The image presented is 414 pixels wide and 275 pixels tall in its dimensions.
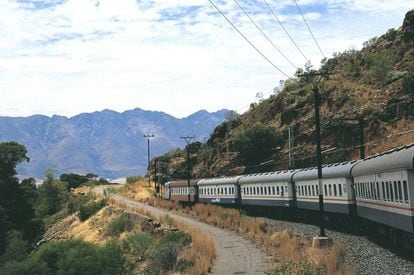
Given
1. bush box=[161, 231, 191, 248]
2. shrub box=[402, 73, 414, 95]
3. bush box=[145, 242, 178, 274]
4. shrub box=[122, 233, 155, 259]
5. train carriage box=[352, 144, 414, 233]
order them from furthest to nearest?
shrub box=[402, 73, 414, 95] < shrub box=[122, 233, 155, 259] < bush box=[161, 231, 191, 248] < bush box=[145, 242, 178, 274] < train carriage box=[352, 144, 414, 233]

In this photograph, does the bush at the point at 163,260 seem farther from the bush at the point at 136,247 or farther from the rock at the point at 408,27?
the rock at the point at 408,27

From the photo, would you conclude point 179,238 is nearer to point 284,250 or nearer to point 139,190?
point 284,250

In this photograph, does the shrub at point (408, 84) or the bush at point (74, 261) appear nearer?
the bush at point (74, 261)

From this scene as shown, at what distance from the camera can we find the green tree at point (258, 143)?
78.4m

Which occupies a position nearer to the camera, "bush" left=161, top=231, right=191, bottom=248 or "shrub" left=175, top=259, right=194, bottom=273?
"shrub" left=175, top=259, right=194, bottom=273

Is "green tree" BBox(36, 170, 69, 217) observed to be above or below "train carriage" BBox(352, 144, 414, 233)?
above

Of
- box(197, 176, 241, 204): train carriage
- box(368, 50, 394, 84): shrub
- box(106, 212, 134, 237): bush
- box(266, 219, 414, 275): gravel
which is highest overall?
box(368, 50, 394, 84): shrub

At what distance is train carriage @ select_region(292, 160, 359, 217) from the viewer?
2812 centimetres

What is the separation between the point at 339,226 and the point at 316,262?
1387 cm

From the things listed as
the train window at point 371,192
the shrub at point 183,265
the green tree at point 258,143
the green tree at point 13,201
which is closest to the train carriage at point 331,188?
the train window at point 371,192

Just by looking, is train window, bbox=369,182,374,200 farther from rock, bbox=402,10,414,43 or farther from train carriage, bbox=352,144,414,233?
rock, bbox=402,10,414,43

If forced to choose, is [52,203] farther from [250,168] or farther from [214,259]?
[214,259]

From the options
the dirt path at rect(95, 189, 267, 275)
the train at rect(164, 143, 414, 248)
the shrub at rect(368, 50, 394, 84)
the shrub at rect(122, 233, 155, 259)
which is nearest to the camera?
the train at rect(164, 143, 414, 248)

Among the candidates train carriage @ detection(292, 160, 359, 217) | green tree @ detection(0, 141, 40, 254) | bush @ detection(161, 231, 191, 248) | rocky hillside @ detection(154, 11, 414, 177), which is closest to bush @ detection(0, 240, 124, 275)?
bush @ detection(161, 231, 191, 248)
